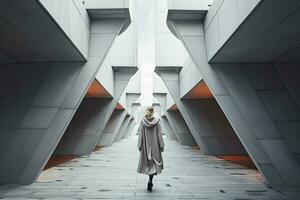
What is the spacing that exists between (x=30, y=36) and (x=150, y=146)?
397 cm

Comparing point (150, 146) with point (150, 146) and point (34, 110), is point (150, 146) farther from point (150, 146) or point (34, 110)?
point (34, 110)

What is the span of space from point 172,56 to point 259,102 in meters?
A: 9.82

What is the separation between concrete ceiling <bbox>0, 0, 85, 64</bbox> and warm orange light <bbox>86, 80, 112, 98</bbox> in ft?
15.1

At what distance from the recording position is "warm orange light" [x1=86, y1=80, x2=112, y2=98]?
534 inches

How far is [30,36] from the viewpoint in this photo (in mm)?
6422

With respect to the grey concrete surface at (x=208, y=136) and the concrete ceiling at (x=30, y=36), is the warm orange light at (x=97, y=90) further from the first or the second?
the grey concrete surface at (x=208, y=136)

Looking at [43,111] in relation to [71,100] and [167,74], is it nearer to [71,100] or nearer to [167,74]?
[71,100]

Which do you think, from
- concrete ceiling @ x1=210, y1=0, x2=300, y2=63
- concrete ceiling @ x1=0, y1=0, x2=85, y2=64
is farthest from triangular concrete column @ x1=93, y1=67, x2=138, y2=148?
concrete ceiling @ x1=210, y1=0, x2=300, y2=63

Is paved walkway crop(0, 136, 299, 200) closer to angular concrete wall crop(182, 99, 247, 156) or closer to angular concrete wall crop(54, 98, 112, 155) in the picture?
angular concrete wall crop(182, 99, 247, 156)

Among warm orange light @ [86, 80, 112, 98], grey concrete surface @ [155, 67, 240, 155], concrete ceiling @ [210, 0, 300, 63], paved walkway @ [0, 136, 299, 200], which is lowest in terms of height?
paved walkway @ [0, 136, 299, 200]

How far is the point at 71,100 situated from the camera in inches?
341

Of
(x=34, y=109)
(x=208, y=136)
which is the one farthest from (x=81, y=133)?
(x=34, y=109)

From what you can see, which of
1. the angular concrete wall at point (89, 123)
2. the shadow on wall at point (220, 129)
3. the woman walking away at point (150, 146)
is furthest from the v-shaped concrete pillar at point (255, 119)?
the angular concrete wall at point (89, 123)

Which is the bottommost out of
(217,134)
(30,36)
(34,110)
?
(34,110)
